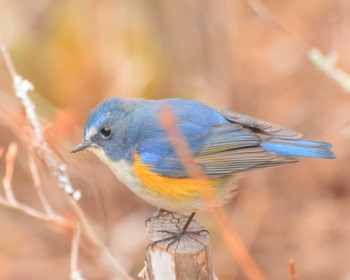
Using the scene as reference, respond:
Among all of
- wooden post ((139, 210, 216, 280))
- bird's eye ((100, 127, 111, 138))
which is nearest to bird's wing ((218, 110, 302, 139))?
bird's eye ((100, 127, 111, 138))

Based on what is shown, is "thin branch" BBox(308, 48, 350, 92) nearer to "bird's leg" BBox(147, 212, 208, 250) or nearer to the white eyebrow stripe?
"bird's leg" BBox(147, 212, 208, 250)

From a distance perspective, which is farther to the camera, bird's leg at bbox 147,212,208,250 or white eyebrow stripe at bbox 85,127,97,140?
white eyebrow stripe at bbox 85,127,97,140

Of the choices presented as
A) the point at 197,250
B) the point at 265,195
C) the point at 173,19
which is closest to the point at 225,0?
the point at 173,19

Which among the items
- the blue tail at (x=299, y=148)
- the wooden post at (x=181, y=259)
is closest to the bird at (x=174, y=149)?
the blue tail at (x=299, y=148)

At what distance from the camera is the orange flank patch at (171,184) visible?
3459 mm

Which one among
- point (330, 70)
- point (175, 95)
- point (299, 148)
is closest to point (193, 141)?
point (299, 148)

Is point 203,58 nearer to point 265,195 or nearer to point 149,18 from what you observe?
point 149,18

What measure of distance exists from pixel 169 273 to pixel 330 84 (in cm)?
449

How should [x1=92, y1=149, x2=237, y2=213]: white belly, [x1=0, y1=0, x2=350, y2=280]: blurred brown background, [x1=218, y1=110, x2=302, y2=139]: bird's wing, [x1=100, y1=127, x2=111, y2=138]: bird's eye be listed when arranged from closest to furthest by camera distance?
[x1=92, y1=149, x2=237, y2=213]: white belly, [x1=100, y1=127, x2=111, y2=138]: bird's eye, [x1=218, y1=110, x2=302, y2=139]: bird's wing, [x1=0, y1=0, x2=350, y2=280]: blurred brown background

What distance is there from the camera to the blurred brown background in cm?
637

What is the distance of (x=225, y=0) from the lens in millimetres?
6379

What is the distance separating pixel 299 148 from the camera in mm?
3662

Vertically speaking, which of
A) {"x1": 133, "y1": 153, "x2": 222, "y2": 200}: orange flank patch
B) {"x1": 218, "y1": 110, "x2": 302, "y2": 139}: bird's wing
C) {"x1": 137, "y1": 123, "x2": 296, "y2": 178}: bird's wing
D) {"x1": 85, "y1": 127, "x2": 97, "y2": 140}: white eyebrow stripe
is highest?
{"x1": 218, "y1": 110, "x2": 302, "y2": 139}: bird's wing

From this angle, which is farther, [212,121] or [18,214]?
[18,214]
